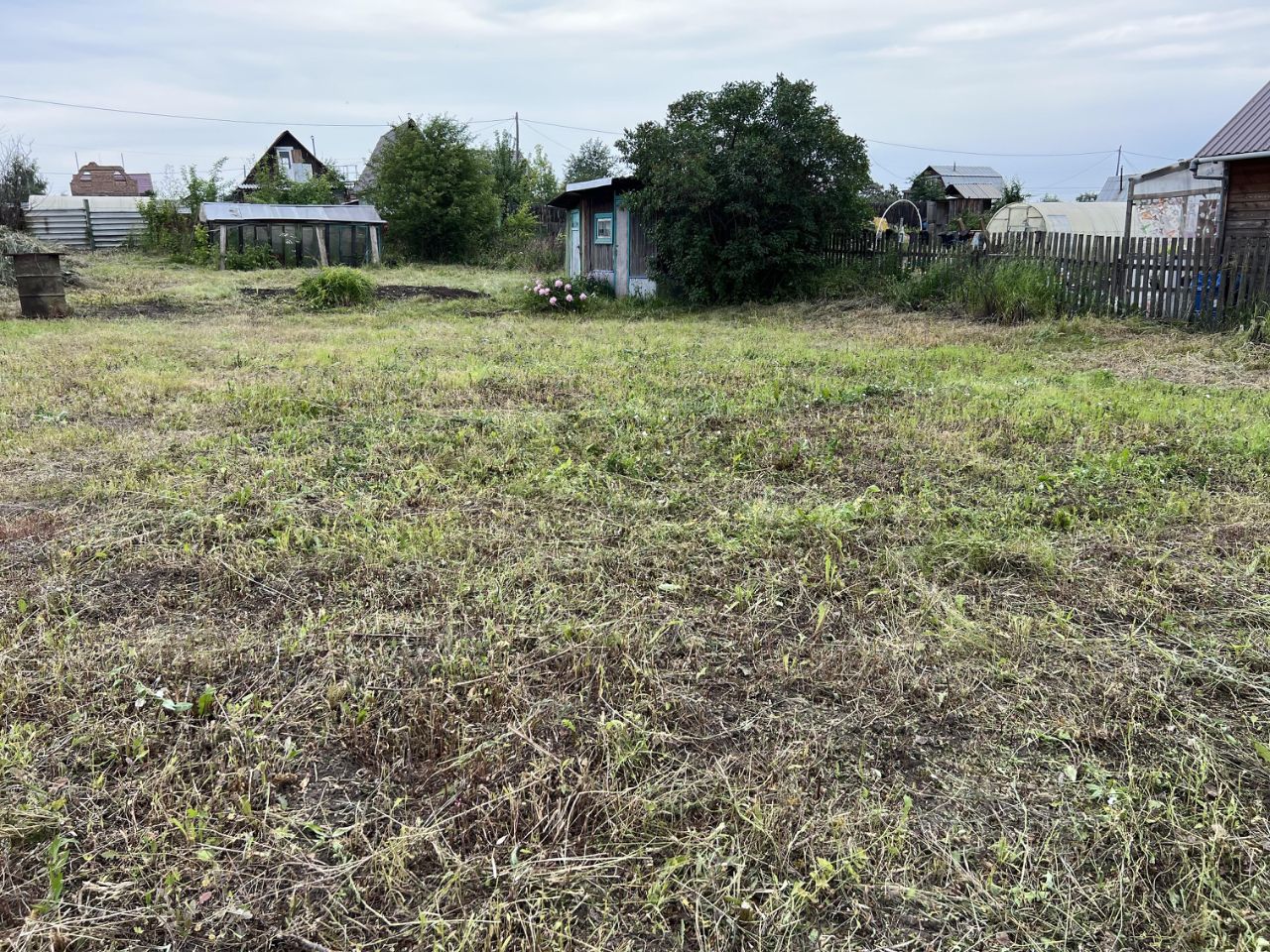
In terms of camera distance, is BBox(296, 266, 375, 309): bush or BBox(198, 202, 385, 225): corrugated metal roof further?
BBox(198, 202, 385, 225): corrugated metal roof

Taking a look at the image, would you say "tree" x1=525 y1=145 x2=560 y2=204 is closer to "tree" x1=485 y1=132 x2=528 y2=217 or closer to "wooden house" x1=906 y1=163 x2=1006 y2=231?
"tree" x1=485 y1=132 x2=528 y2=217

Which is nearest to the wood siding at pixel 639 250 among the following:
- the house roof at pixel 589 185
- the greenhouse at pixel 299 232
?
the house roof at pixel 589 185

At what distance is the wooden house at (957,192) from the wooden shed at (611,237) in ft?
89.1

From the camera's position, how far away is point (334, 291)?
1426 centimetres

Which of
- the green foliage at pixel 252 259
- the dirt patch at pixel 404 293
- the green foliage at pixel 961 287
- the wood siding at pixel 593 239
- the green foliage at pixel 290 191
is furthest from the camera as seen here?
the green foliage at pixel 290 191

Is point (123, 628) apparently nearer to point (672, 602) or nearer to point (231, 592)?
point (231, 592)

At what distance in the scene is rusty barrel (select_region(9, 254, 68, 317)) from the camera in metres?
12.1

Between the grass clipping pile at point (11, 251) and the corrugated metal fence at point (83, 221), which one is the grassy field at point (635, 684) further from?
the corrugated metal fence at point (83, 221)

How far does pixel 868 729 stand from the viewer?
2.46 metres

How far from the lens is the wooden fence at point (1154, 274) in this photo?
9484 millimetres

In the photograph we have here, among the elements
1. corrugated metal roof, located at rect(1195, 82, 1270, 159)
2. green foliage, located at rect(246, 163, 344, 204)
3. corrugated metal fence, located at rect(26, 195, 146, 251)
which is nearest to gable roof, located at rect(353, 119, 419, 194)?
green foliage, located at rect(246, 163, 344, 204)

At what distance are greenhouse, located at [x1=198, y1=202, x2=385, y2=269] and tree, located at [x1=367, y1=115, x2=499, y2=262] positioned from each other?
51.1 inches

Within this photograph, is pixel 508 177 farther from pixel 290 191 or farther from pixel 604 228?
pixel 604 228

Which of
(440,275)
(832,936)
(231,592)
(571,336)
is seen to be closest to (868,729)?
(832,936)
